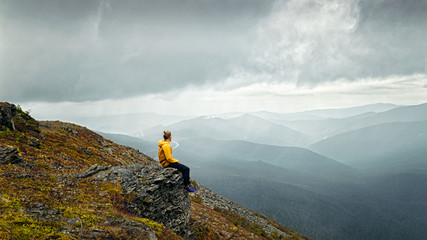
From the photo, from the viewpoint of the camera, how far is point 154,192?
46.8 feet

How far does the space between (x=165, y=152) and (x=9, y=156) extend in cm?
1154

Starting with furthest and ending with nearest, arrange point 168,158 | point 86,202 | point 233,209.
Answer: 1. point 233,209
2. point 168,158
3. point 86,202

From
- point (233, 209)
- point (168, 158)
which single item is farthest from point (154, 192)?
point (233, 209)

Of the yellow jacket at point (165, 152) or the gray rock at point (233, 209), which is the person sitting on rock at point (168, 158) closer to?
the yellow jacket at point (165, 152)

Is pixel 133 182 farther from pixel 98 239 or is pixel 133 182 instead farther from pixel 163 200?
pixel 98 239

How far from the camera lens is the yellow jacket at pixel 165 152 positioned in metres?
13.6

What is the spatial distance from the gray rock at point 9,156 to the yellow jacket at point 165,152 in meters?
10.9

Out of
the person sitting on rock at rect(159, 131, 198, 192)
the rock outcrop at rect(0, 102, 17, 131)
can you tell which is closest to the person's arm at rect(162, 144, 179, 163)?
the person sitting on rock at rect(159, 131, 198, 192)

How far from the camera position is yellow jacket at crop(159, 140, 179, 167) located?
1361cm

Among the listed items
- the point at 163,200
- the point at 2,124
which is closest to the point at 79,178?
the point at 163,200

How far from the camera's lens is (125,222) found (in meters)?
10.5

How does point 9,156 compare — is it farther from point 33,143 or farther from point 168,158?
point 168,158

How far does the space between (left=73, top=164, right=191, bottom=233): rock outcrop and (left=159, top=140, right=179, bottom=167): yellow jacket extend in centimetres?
82

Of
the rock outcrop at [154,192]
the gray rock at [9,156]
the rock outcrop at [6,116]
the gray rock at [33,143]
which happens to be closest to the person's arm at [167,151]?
the rock outcrop at [154,192]
